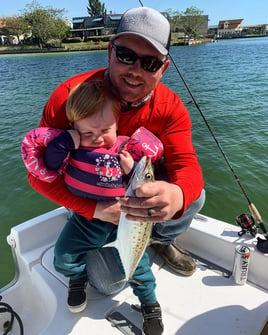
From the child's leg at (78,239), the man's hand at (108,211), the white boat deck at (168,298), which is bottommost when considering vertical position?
the white boat deck at (168,298)

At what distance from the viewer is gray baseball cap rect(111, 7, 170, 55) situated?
6.20ft

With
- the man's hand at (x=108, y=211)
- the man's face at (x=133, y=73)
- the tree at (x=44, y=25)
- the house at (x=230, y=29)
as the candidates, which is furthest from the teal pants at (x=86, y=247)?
A: the house at (x=230, y=29)

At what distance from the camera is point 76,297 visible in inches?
84.9

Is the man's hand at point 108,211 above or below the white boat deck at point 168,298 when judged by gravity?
above

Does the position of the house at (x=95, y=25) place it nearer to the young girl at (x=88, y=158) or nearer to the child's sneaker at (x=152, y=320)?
the young girl at (x=88, y=158)

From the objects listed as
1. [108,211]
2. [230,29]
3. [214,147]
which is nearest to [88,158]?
[108,211]

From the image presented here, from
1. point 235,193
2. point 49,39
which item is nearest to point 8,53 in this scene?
point 49,39

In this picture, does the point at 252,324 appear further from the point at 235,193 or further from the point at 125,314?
the point at 235,193

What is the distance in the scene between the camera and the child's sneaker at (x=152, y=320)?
1969 millimetres

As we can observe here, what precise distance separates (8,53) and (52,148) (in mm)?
74116

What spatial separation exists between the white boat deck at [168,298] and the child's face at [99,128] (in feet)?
4.29

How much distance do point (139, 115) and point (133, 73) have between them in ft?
1.12

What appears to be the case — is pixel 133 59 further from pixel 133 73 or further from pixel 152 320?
pixel 152 320

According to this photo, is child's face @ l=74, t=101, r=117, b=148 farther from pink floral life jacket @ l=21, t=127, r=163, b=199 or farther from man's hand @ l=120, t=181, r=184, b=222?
man's hand @ l=120, t=181, r=184, b=222
